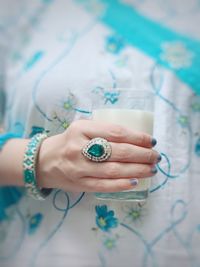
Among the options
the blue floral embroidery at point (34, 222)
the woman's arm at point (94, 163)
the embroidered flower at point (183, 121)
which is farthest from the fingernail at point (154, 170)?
the blue floral embroidery at point (34, 222)

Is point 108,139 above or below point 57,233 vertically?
above

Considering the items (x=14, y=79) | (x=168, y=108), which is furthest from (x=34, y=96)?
(x=168, y=108)

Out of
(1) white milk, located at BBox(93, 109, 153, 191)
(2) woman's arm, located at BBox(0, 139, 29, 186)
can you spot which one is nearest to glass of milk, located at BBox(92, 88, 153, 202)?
(1) white milk, located at BBox(93, 109, 153, 191)

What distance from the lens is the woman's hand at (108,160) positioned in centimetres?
45

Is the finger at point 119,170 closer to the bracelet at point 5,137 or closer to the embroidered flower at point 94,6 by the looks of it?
the bracelet at point 5,137

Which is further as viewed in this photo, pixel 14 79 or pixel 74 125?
pixel 14 79

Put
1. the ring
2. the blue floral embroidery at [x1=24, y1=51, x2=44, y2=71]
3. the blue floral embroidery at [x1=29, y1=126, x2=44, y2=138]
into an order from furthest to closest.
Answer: the blue floral embroidery at [x1=24, y1=51, x2=44, y2=71] → the blue floral embroidery at [x1=29, y1=126, x2=44, y2=138] → the ring

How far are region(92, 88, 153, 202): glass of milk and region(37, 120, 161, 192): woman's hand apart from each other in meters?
0.01

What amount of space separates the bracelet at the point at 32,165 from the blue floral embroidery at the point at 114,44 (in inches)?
7.5

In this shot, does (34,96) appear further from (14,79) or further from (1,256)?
(1,256)

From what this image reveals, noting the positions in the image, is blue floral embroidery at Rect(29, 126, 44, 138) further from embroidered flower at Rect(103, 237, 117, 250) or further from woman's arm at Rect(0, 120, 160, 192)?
embroidered flower at Rect(103, 237, 117, 250)

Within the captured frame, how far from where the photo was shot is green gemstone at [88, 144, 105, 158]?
0.44m

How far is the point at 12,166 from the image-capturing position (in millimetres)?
544

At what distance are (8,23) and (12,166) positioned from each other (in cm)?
32
